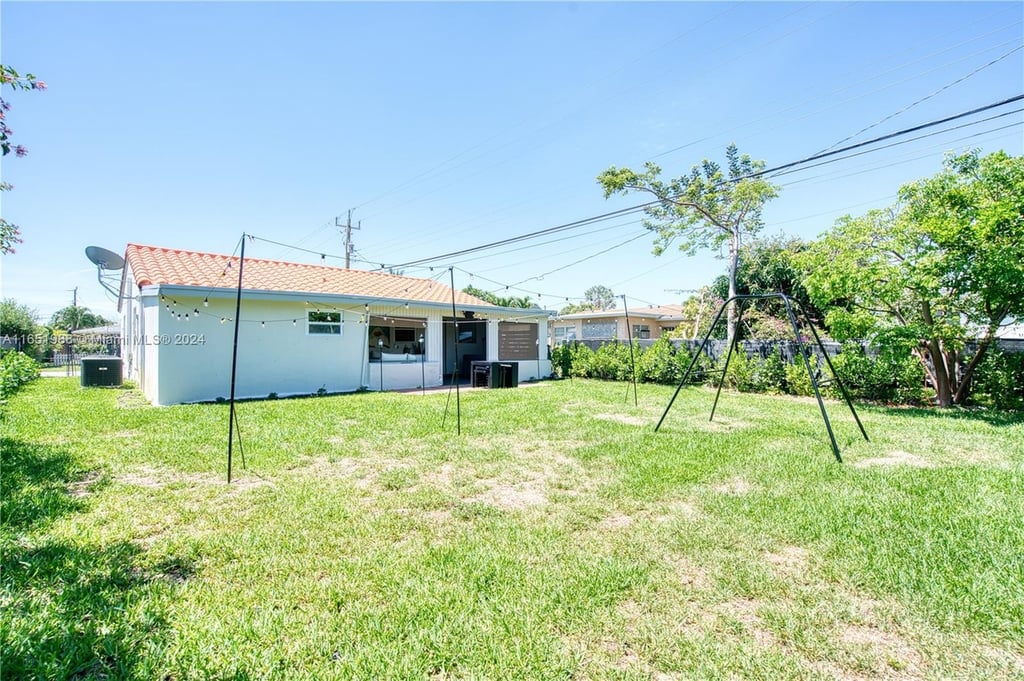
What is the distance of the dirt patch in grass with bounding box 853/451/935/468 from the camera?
4.73 meters

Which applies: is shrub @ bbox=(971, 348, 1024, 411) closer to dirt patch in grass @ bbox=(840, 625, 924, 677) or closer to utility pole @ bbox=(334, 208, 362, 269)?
dirt patch in grass @ bbox=(840, 625, 924, 677)

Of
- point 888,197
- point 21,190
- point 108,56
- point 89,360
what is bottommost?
point 89,360

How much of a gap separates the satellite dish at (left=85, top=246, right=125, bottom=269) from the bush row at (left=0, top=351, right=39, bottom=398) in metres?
2.88

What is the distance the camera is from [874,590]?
2.39m

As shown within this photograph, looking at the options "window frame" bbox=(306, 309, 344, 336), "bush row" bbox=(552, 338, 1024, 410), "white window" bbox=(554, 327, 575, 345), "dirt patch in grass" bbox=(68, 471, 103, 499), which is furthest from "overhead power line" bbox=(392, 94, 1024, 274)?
"white window" bbox=(554, 327, 575, 345)

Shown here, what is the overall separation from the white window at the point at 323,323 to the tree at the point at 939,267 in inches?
421

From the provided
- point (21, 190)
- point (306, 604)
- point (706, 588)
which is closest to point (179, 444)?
point (21, 190)

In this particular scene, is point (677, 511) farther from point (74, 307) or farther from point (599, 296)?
point (599, 296)

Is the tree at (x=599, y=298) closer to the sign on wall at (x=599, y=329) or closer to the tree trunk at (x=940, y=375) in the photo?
the sign on wall at (x=599, y=329)

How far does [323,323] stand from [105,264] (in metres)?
6.01

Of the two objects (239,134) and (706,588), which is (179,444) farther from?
(239,134)

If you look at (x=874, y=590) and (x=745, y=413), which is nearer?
(x=874, y=590)

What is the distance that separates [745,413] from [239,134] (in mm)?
12603

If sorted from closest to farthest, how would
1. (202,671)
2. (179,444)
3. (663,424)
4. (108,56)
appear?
(202,671) < (179,444) < (108,56) < (663,424)
